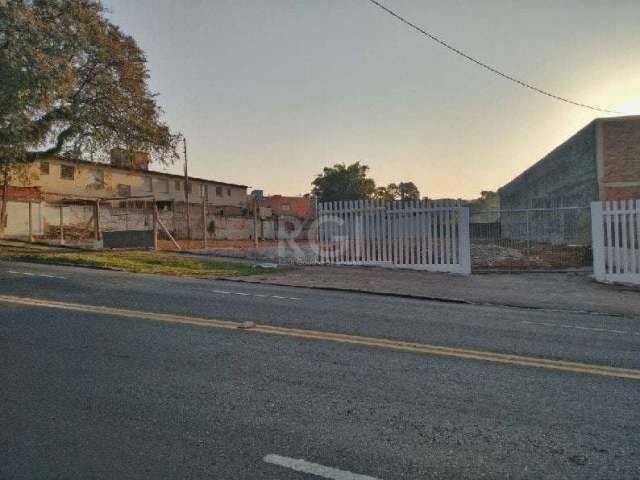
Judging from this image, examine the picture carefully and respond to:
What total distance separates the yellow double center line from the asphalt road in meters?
A: 0.06

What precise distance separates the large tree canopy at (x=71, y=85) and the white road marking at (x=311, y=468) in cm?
1302

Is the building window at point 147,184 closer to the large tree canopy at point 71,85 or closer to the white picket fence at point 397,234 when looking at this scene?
the large tree canopy at point 71,85

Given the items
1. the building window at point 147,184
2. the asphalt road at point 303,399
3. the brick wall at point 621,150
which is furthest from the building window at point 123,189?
the asphalt road at point 303,399

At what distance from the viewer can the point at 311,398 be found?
399 centimetres

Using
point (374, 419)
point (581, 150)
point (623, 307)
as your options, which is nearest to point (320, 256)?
point (623, 307)

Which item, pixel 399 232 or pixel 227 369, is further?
pixel 399 232

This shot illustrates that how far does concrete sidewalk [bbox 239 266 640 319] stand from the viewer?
9984 mm

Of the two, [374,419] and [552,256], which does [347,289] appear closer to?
[374,419]

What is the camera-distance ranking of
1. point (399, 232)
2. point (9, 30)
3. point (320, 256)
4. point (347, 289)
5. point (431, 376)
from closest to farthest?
point (431, 376), point (347, 289), point (9, 30), point (399, 232), point (320, 256)

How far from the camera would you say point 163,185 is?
48188 millimetres

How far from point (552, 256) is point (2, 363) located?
61.9 ft

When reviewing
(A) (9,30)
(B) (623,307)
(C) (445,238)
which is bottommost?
(B) (623,307)

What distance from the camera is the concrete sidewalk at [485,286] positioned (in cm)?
998

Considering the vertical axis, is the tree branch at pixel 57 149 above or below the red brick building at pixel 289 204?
below
